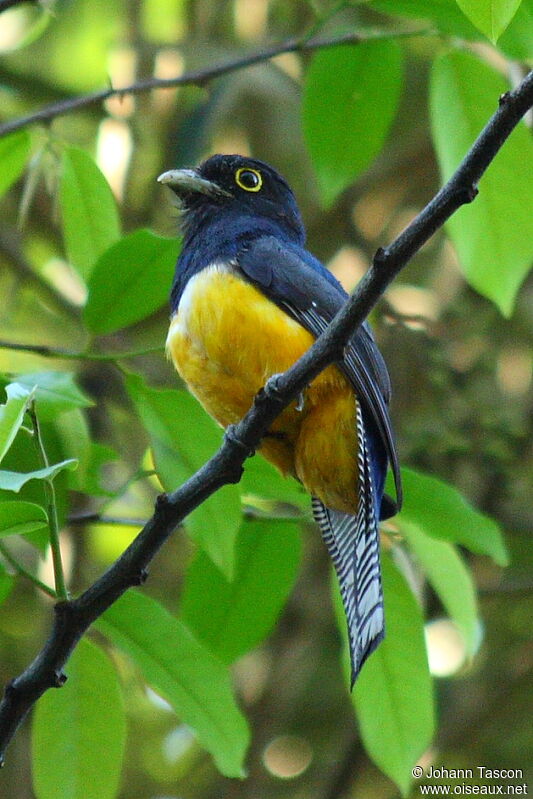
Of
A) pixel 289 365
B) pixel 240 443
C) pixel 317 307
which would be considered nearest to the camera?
pixel 240 443

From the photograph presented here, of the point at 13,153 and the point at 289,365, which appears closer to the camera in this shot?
the point at 13,153

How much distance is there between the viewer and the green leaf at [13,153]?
3.06 metres

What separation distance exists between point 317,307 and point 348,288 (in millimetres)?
2832

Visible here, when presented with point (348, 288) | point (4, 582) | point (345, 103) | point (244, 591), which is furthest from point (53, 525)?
point (348, 288)

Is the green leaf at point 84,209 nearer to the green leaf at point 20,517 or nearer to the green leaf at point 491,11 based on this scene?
the green leaf at point 20,517

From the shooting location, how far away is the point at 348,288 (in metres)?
6.08

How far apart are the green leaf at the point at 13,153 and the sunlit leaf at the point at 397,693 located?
1444mm

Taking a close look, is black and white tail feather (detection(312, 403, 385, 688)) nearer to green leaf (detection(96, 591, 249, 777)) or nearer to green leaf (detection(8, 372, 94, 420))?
green leaf (detection(96, 591, 249, 777))

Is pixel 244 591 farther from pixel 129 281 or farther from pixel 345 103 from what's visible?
pixel 345 103

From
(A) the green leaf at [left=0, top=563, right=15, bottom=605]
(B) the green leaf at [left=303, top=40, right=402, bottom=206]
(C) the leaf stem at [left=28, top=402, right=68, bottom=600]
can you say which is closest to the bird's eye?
(B) the green leaf at [left=303, top=40, right=402, bottom=206]

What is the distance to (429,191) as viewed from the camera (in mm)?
6727

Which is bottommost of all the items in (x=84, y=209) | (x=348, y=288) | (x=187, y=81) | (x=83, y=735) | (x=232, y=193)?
(x=83, y=735)

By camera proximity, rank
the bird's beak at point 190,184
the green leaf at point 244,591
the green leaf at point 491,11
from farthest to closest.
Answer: the bird's beak at point 190,184
the green leaf at point 244,591
the green leaf at point 491,11

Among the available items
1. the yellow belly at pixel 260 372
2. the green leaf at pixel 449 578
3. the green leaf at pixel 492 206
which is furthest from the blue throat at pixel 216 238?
the green leaf at pixel 449 578
